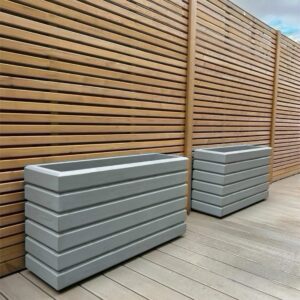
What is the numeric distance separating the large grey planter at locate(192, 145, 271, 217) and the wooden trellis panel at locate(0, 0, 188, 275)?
1.68 ft

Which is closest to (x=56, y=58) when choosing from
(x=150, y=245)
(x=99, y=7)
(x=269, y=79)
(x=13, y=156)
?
(x=99, y=7)

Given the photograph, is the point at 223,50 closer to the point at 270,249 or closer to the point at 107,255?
the point at 270,249

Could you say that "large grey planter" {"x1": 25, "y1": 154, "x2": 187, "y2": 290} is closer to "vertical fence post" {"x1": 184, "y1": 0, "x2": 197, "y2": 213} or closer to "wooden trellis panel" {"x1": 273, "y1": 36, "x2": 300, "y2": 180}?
"vertical fence post" {"x1": 184, "y1": 0, "x2": 197, "y2": 213}

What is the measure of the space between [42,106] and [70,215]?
834 millimetres

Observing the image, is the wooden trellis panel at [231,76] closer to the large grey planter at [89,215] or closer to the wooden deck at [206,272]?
the wooden deck at [206,272]

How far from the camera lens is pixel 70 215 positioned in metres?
1.94

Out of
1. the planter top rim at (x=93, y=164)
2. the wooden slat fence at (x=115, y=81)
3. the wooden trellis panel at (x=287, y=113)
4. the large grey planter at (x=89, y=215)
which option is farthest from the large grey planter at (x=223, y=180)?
the wooden trellis panel at (x=287, y=113)

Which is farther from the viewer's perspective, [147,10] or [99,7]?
[147,10]

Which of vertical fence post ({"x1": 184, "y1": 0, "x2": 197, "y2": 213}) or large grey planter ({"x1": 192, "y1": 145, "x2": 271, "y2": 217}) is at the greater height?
vertical fence post ({"x1": 184, "y1": 0, "x2": 197, "y2": 213})

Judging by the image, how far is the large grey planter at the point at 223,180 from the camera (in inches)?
136

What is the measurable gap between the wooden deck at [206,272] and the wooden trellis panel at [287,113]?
9.31ft

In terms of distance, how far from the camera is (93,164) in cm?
256

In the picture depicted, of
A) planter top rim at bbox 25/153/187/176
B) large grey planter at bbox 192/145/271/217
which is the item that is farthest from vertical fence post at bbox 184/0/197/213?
planter top rim at bbox 25/153/187/176

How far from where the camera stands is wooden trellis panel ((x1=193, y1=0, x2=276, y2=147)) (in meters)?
3.81
